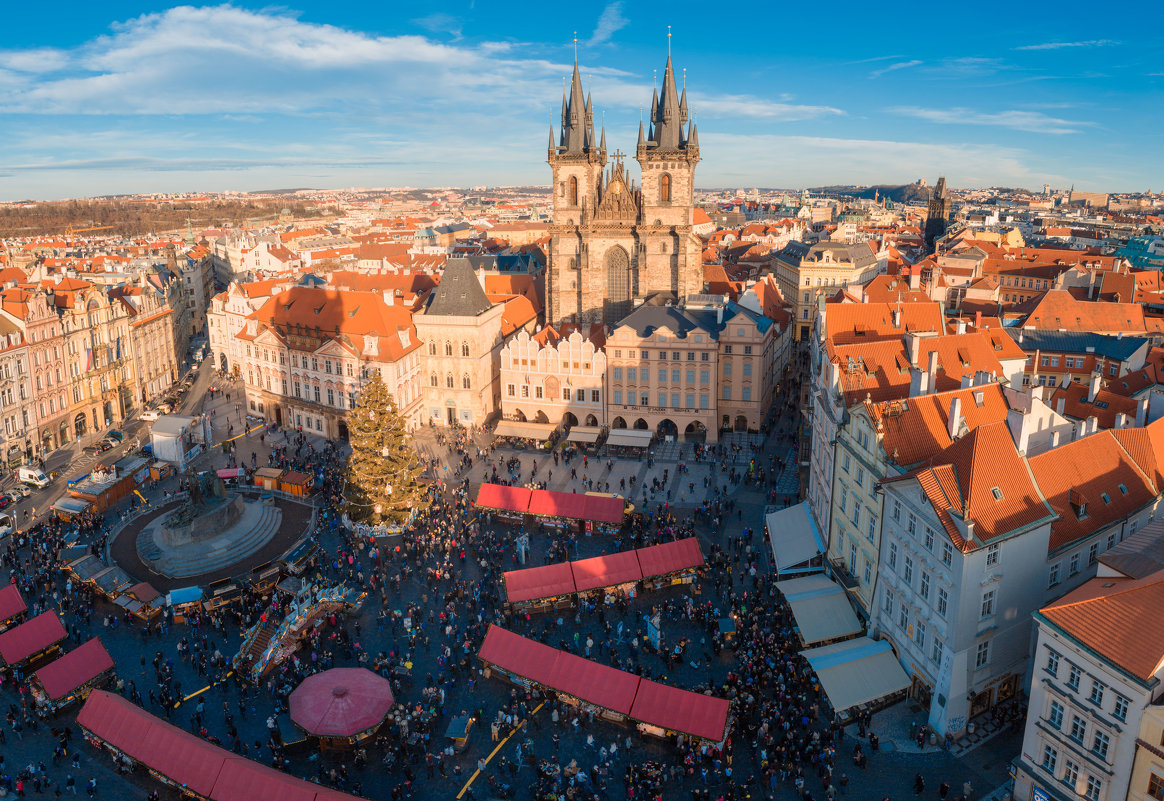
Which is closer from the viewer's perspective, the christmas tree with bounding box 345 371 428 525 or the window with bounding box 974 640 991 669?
the window with bounding box 974 640 991 669

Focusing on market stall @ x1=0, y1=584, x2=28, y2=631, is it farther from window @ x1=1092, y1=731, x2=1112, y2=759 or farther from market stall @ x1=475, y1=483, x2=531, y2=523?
window @ x1=1092, y1=731, x2=1112, y2=759

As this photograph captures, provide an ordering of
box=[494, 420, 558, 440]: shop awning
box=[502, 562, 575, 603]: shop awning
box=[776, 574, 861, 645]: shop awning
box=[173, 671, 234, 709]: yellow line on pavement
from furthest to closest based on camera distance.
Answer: box=[494, 420, 558, 440]: shop awning → box=[502, 562, 575, 603]: shop awning → box=[776, 574, 861, 645]: shop awning → box=[173, 671, 234, 709]: yellow line on pavement

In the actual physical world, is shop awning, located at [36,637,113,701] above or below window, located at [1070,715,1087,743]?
below

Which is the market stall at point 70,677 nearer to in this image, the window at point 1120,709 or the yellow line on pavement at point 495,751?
the yellow line on pavement at point 495,751

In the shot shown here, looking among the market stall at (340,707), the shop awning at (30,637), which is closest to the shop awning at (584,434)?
the market stall at (340,707)

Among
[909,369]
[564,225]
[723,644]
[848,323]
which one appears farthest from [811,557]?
[564,225]

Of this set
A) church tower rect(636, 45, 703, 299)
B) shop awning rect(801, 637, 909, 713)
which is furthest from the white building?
church tower rect(636, 45, 703, 299)
